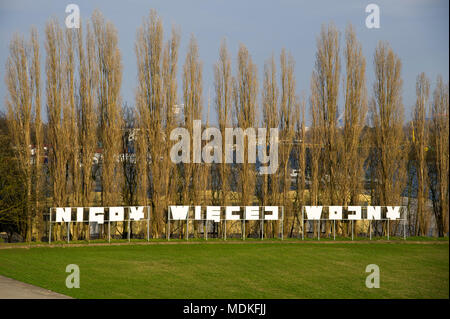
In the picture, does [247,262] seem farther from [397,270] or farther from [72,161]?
[72,161]

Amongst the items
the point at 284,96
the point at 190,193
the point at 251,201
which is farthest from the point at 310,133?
the point at 190,193

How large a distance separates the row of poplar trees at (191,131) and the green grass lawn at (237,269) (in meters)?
2.77

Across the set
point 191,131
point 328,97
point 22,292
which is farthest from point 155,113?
point 22,292

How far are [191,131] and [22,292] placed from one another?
35.5 feet

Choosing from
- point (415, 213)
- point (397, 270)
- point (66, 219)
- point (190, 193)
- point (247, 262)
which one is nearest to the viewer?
point (397, 270)

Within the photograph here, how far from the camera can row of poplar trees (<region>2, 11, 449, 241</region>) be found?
737 inches

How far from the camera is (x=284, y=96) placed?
2058 centimetres

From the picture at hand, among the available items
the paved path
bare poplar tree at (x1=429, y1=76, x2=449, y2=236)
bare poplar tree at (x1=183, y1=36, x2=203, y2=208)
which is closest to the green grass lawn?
the paved path

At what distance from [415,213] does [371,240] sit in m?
3.52

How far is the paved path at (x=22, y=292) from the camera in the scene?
9.17 metres

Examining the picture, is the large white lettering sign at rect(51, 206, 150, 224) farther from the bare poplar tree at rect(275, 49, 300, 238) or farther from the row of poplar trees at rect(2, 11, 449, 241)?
the bare poplar tree at rect(275, 49, 300, 238)

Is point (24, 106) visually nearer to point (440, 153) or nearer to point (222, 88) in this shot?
point (222, 88)

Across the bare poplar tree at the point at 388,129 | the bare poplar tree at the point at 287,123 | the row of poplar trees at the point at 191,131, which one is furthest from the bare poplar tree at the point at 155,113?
the bare poplar tree at the point at 388,129

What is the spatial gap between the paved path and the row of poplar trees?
746cm
